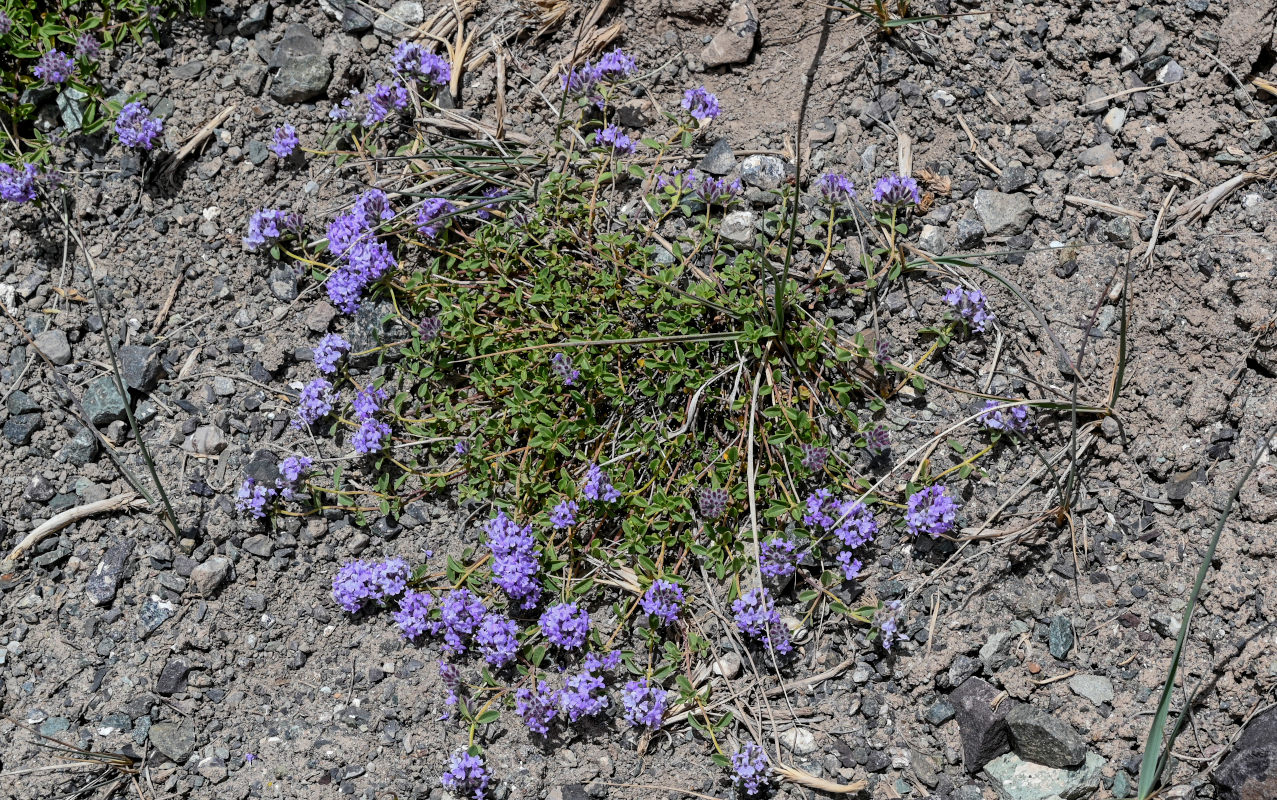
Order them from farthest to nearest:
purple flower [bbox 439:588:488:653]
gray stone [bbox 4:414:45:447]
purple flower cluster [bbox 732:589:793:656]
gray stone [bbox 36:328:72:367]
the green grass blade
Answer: gray stone [bbox 36:328:72:367] → gray stone [bbox 4:414:45:447] → purple flower [bbox 439:588:488:653] → purple flower cluster [bbox 732:589:793:656] → the green grass blade

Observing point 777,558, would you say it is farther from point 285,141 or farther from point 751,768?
point 285,141

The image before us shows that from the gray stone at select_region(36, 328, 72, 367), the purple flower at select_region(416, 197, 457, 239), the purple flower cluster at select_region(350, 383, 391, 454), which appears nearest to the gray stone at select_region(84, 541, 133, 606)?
the gray stone at select_region(36, 328, 72, 367)

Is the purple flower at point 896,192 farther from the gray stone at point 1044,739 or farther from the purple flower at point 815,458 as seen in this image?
the gray stone at point 1044,739

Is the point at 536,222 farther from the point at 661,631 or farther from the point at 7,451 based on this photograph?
the point at 7,451

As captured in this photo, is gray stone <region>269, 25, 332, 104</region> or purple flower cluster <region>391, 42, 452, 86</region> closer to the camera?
purple flower cluster <region>391, 42, 452, 86</region>

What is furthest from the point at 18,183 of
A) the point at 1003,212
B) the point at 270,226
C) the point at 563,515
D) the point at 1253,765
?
the point at 1253,765

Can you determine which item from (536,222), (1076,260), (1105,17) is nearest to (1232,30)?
(1105,17)

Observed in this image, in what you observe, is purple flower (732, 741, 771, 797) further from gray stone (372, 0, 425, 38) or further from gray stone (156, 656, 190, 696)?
gray stone (372, 0, 425, 38)

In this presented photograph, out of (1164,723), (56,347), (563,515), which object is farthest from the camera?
(56,347)
